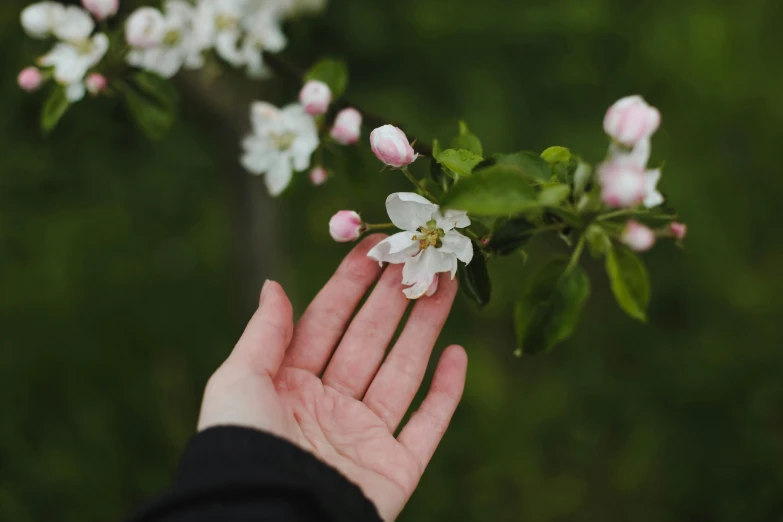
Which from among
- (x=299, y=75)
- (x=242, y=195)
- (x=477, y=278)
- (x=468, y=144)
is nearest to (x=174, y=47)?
(x=299, y=75)

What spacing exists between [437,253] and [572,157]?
0.92ft

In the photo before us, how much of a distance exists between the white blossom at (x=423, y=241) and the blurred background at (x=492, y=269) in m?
1.18

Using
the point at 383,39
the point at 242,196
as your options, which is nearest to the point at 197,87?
the point at 242,196

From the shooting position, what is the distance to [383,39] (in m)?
2.74

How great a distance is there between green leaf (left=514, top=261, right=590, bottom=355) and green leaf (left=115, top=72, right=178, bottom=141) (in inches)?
34.0

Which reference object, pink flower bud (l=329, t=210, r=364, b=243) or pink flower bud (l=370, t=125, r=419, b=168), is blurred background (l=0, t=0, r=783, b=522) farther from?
pink flower bud (l=370, t=125, r=419, b=168)

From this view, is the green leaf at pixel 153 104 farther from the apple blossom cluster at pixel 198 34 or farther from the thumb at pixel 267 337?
the thumb at pixel 267 337

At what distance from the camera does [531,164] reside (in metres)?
0.92

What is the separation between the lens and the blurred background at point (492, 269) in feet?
7.51

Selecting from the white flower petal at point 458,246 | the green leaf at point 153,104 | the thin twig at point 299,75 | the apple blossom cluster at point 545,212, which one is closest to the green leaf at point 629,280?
the apple blossom cluster at point 545,212

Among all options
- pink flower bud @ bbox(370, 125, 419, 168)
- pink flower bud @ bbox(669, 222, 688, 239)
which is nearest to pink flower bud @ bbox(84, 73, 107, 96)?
pink flower bud @ bbox(370, 125, 419, 168)

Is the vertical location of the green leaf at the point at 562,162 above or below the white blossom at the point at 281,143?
above

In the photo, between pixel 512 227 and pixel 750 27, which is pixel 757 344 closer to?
pixel 750 27

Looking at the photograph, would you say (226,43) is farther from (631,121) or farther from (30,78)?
(631,121)
